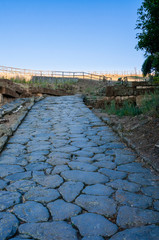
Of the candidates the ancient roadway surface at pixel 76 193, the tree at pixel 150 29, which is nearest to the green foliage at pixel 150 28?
the tree at pixel 150 29

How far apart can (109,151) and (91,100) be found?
26.3 ft

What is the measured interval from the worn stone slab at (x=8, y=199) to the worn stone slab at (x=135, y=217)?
1.09m

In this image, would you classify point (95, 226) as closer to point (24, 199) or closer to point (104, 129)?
point (24, 199)

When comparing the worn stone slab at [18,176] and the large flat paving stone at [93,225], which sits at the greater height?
the worn stone slab at [18,176]

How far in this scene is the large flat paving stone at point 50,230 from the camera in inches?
67.3

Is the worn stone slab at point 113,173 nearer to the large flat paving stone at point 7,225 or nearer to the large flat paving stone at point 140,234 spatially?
the large flat paving stone at point 140,234

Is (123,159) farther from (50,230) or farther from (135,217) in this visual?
→ (50,230)

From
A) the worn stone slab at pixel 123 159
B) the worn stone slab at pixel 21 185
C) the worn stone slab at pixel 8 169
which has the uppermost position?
the worn stone slab at pixel 123 159

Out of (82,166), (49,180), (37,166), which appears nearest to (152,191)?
(82,166)

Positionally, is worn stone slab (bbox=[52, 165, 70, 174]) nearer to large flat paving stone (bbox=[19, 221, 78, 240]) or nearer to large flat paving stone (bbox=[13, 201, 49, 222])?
large flat paving stone (bbox=[13, 201, 49, 222])

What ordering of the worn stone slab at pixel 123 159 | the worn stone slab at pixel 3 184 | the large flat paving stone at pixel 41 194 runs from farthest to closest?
the worn stone slab at pixel 123 159 < the worn stone slab at pixel 3 184 < the large flat paving stone at pixel 41 194

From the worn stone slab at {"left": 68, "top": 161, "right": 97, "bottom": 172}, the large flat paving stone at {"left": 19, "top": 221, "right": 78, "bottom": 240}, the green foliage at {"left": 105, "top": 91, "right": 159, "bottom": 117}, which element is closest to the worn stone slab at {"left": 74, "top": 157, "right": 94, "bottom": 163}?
the worn stone slab at {"left": 68, "top": 161, "right": 97, "bottom": 172}

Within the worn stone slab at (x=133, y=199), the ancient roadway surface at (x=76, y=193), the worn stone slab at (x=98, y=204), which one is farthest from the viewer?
the worn stone slab at (x=133, y=199)

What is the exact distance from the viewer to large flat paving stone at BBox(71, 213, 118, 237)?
69.7 inches
